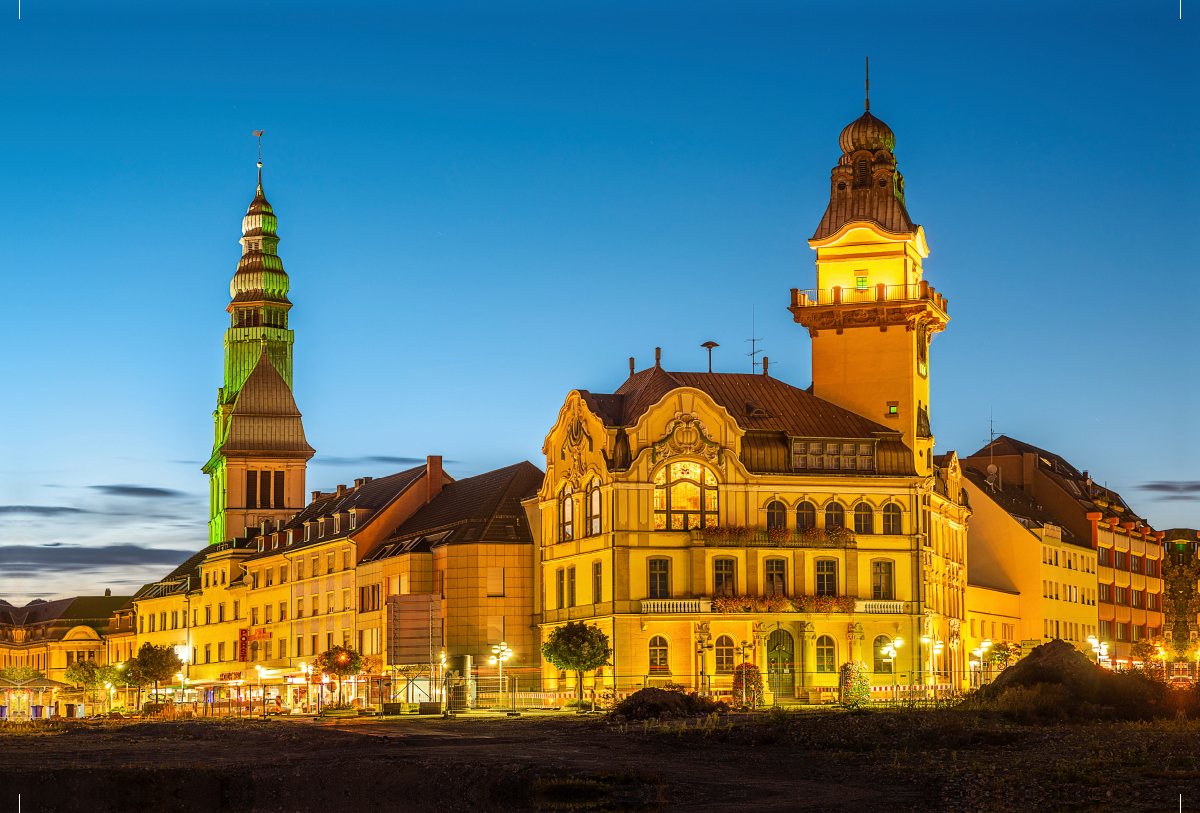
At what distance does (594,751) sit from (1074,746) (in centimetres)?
1332

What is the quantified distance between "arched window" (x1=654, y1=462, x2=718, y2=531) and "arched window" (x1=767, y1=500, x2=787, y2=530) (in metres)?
3.04

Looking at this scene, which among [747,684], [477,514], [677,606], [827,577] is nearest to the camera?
[747,684]

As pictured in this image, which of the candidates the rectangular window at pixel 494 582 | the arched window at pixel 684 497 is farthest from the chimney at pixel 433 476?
the arched window at pixel 684 497

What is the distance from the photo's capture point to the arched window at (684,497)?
87188mm

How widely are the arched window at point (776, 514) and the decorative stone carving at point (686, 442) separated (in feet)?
12.7

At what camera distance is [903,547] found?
90.0 metres

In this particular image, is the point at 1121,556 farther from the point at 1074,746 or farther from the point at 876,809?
the point at 876,809

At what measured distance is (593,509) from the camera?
89188 millimetres

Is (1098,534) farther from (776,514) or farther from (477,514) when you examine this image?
(477,514)

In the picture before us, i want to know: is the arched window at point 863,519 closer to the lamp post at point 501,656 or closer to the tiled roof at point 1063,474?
the lamp post at point 501,656

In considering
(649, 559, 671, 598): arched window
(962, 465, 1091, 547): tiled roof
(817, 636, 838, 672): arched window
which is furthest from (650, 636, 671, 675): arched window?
(962, 465, 1091, 547): tiled roof

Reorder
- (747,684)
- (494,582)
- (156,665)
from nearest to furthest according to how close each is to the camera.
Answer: (747,684)
(494,582)
(156,665)

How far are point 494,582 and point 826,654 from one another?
68.5 ft

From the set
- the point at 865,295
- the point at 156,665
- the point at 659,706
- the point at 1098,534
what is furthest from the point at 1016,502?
the point at 659,706
